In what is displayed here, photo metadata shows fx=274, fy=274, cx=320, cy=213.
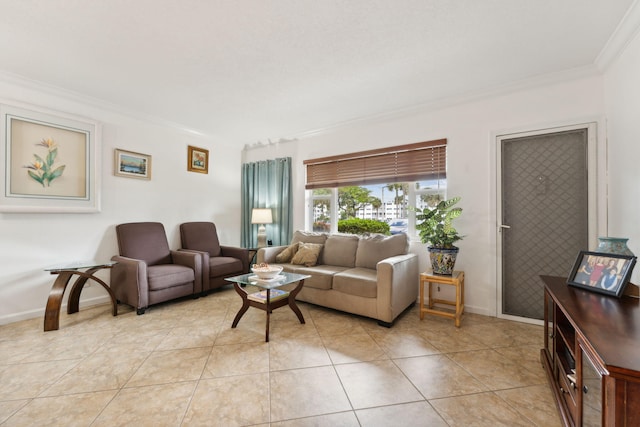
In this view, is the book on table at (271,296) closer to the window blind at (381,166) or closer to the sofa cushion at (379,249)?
the sofa cushion at (379,249)

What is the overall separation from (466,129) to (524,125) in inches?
21.1

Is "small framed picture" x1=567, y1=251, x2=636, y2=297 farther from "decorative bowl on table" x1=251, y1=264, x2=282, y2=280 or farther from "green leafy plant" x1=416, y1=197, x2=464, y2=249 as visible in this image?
"decorative bowl on table" x1=251, y1=264, x2=282, y2=280

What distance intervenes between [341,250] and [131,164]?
119 inches

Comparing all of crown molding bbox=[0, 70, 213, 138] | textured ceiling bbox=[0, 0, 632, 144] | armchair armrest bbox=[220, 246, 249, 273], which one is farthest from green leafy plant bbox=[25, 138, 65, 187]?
armchair armrest bbox=[220, 246, 249, 273]

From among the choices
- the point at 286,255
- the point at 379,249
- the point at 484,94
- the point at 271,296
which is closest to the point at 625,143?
the point at 484,94

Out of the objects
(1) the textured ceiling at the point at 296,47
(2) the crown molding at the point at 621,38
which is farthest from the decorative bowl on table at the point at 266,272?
(2) the crown molding at the point at 621,38

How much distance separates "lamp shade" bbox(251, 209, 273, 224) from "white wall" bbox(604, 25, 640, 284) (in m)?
3.96

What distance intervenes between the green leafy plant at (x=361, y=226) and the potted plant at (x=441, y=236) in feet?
2.83

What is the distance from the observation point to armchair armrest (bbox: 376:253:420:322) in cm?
262

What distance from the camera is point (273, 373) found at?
1.90m

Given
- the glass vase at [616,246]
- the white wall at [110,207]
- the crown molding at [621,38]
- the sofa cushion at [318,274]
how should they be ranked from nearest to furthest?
the glass vase at [616,246], the crown molding at [621,38], the white wall at [110,207], the sofa cushion at [318,274]

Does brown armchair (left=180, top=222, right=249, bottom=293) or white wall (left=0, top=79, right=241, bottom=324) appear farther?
brown armchair (left=180, top=222, right=249, bottom=293)

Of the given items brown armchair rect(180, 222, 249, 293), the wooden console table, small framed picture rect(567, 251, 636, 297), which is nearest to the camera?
small framed picture rect(567, 251, 636, 297)

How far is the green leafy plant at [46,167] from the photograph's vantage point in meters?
2.89
